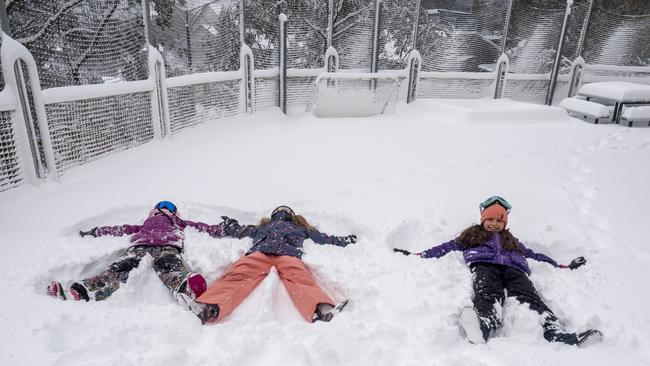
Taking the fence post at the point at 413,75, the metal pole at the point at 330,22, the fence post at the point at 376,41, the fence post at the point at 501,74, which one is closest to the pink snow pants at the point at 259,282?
the metal pole at the point at 330,22

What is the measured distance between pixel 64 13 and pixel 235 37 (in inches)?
129

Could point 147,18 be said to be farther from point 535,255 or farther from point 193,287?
point 535,255

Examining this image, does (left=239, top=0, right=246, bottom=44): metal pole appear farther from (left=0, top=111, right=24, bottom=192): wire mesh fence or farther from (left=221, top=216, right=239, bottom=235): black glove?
(left=221, top=216, right=239, bottom=235): black glove

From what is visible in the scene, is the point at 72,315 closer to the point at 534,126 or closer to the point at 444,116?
the point at 444,116

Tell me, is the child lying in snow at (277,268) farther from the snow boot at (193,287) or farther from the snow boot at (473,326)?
the snow boot at (473,326)

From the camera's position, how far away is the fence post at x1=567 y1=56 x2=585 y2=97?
39.5 feet

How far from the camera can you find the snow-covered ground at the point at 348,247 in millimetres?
2264

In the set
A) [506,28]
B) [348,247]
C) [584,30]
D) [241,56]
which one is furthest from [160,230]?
[584,30]

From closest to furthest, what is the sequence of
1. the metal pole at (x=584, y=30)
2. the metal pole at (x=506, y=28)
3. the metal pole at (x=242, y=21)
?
the metal pole at (x=242, y=21) < the metal pole at (x=506, y=28) < the metal pole at (x=584, y=30)

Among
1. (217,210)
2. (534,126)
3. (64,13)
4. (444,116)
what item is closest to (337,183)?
(217,210)

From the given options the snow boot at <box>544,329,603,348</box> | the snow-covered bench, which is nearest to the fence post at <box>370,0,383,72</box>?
the snow-covered bench

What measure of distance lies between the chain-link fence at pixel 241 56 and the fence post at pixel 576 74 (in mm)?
156

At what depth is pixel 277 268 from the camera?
317cm

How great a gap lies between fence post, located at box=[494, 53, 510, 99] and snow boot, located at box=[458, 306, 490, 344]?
33.2 ft
